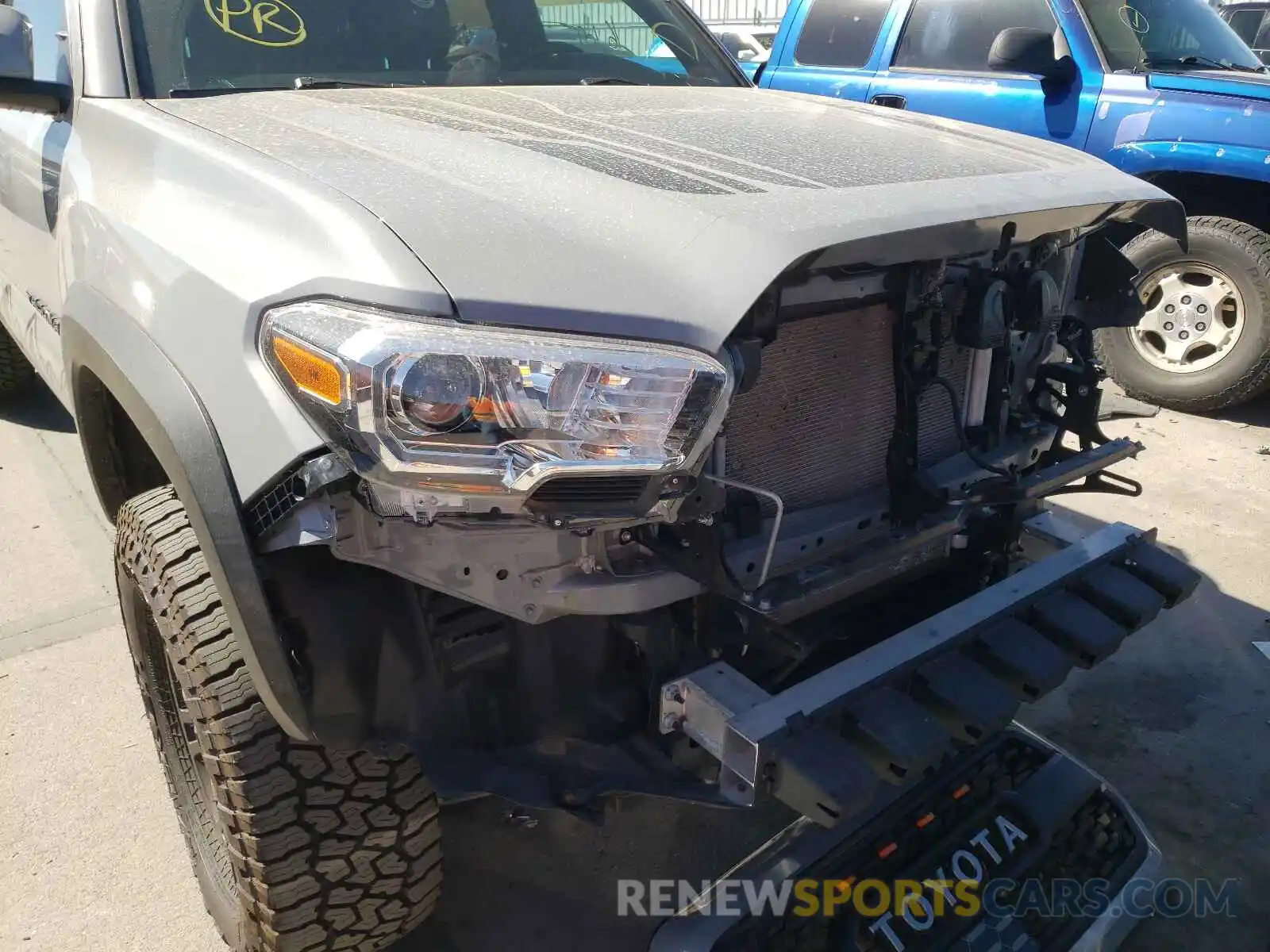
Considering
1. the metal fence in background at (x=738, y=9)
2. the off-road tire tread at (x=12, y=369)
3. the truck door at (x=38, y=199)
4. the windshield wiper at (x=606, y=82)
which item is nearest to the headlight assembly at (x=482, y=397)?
the truck door at (x=38, y=199)

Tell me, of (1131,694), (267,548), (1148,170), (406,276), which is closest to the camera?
(406,276)

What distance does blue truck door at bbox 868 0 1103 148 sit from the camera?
16.6 feet

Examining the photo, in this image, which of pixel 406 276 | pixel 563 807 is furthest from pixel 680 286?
pixel 563 807

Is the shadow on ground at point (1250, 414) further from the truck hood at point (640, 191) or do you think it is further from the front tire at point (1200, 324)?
the truck hood at point (640, 191)

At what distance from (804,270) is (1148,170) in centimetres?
423

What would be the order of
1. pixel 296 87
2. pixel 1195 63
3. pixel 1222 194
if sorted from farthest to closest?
1. pixel 1195 63
2. pixel 1222 194
3. pixel 296 87

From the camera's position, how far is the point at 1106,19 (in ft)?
16.7

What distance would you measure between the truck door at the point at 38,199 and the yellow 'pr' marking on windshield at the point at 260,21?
402 millimetres

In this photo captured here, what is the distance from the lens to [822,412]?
1.89 m

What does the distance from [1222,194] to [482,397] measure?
5.00 m

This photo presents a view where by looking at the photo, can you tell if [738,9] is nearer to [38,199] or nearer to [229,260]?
[38,199]

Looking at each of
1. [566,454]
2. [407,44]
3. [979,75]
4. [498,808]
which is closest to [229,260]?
[566,454]

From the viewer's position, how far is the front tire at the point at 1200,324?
4.79 m

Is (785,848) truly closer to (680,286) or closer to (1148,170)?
(680,286)
